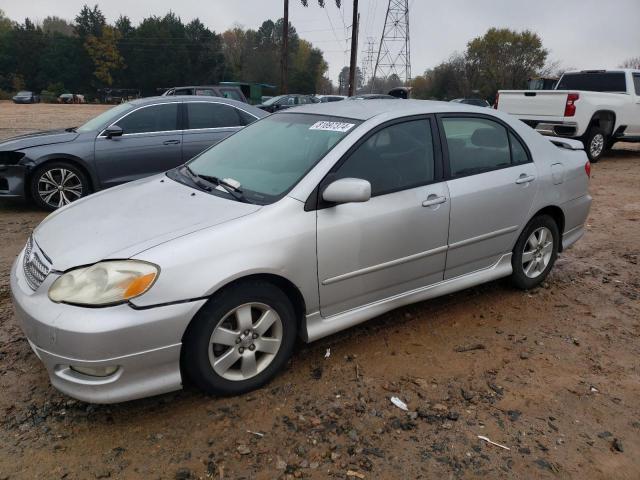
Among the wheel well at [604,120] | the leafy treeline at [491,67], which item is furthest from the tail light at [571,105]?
the leafy treeline at [491,67]

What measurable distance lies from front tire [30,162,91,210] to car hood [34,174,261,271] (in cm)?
370

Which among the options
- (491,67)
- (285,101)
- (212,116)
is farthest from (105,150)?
A: (491,67)


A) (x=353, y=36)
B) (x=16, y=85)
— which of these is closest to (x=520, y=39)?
(x=353, y=36)

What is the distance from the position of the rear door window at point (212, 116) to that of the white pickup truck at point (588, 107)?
6.60 m

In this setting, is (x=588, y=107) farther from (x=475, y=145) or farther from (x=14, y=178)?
(x=14, y=178)

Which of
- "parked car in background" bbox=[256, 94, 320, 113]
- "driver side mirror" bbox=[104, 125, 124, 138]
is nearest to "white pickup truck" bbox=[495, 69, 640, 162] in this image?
"driver side mirror" bbox=[104, 125, 124, 138]

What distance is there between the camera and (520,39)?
59000 millimetres

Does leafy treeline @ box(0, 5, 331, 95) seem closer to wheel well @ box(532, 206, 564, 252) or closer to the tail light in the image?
the tail light

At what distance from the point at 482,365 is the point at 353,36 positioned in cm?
2864

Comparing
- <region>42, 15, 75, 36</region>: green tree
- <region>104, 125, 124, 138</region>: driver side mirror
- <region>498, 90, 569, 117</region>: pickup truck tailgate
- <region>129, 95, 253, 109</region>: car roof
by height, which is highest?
<region>42, 15, 75, 36</region>: green tree

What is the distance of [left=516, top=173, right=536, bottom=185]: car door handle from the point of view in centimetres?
394

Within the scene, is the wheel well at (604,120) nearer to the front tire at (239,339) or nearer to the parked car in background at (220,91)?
the parked car in background at (220,91)

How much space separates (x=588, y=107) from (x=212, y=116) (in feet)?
25.6

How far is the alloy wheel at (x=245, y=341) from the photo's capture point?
107 inches
